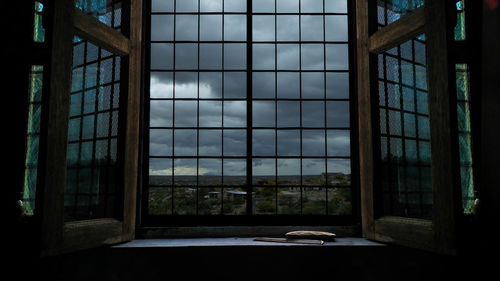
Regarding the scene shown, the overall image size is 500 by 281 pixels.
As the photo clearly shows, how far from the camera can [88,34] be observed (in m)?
2.41

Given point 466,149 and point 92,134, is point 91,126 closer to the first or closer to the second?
point 92,134

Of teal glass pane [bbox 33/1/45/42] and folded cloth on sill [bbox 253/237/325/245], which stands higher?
teal glass pane [bbox 33/1/45/42]

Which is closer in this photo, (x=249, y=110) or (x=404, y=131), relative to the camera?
(x=404, y=131)

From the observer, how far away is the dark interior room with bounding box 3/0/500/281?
212 cm

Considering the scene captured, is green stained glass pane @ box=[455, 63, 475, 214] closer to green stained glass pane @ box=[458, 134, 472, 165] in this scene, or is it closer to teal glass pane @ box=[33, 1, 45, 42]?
green stained glass pane @ box=[458, 134, 472, 165]

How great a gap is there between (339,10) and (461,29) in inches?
41.6

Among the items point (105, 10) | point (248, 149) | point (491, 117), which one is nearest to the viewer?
point (491, 117)

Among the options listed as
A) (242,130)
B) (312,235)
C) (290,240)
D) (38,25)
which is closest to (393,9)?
(242,130)

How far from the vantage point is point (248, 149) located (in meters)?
3.07

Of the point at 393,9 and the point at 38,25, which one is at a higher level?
the point at 393,9

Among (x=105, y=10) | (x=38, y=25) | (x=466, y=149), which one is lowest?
(x=466, y=149)

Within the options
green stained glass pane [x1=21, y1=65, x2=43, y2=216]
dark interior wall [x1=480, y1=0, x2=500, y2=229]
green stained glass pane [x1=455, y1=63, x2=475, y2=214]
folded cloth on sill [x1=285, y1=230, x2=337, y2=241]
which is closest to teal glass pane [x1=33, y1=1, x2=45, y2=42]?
green stained glass pane [x1=21, y1=65, x2=43, y2=216]

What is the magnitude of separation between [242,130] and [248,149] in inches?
7.5

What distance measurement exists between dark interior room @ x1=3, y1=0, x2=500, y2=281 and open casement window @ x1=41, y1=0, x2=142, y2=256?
0.01 m
